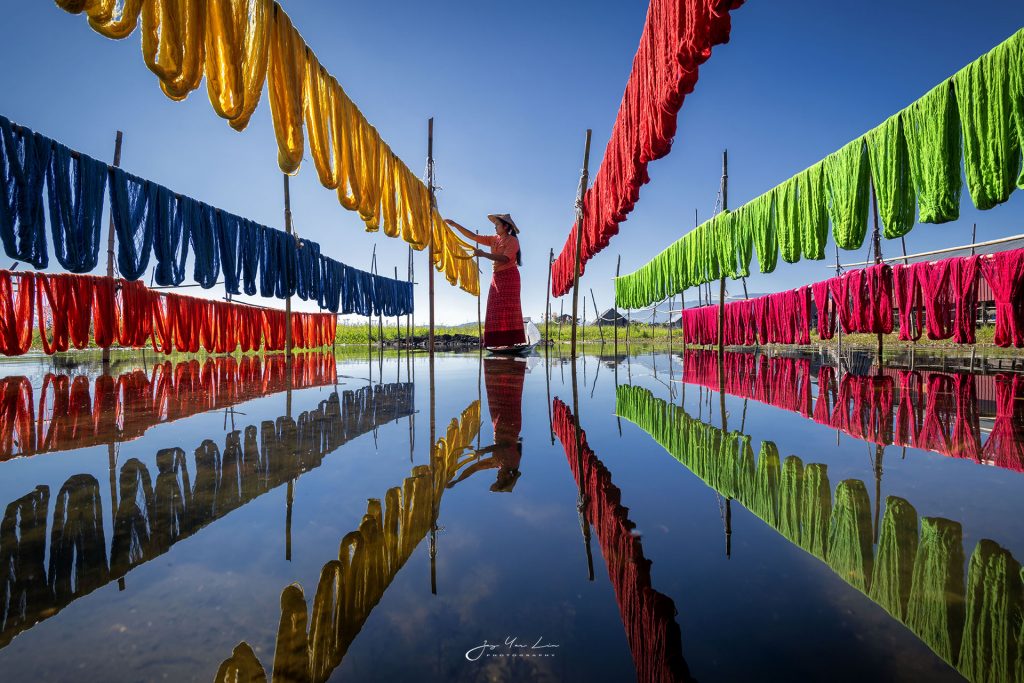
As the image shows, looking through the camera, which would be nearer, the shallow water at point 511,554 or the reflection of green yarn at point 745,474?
the shallow water at point 511,554

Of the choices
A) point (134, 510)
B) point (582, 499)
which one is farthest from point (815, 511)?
point (134, 510)

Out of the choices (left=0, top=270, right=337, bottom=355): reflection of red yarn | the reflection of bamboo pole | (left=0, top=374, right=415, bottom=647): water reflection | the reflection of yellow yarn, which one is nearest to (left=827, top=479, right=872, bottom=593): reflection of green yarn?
the reflection of bamboo pole

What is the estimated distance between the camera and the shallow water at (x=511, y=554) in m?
0.77

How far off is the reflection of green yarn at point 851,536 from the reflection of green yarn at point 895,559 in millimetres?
24

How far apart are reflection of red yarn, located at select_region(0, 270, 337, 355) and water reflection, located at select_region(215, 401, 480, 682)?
8.35 metres

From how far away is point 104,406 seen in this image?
3426 millimetres

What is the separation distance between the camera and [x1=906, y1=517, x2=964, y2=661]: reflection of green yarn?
804 mm

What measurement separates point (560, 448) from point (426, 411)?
1329mm

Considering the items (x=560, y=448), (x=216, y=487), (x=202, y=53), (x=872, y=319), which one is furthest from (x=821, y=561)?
(x=872, y=319)

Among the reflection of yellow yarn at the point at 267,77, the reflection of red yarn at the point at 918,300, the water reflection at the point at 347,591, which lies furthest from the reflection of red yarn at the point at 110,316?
the reflection of red yarn at the point at 918,300

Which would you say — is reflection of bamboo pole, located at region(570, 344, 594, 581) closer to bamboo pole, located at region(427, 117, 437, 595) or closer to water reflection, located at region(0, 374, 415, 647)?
bamboo pole, located at region(427, 117, 437, 595)

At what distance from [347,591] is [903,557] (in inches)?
53.7

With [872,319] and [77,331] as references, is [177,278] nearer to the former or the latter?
[77,331]

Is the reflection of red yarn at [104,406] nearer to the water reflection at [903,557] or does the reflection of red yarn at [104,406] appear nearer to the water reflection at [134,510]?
the water reflection at [134,510]
